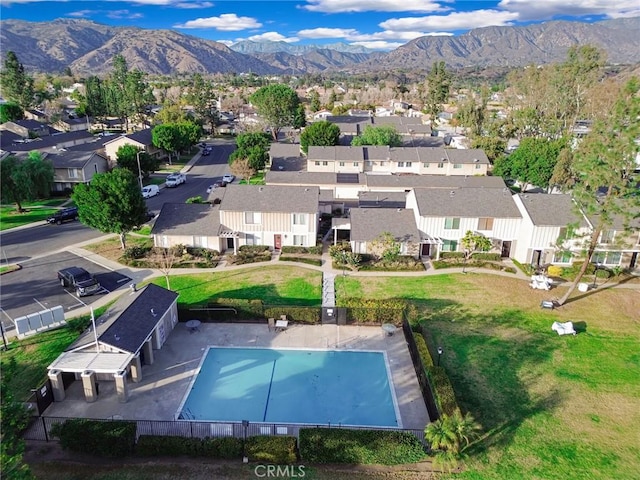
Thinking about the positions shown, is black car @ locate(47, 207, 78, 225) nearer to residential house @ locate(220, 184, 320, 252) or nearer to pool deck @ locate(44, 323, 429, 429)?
residential house @ locate(220, 184, 320, 252)

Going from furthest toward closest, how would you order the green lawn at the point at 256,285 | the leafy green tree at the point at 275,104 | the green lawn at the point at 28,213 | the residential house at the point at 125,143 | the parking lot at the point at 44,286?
the leafy green tree at the point at 275,104 → the residential house at the point at 125,143 → the green lawn at the point at 28,213 → the green lawn at the point at 256,285 → the parking lot at the point at 44,286

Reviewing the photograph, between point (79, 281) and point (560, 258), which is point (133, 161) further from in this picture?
point (560, 258)

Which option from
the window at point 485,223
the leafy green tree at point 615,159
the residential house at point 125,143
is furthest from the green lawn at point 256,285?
the residential house at point 125,143

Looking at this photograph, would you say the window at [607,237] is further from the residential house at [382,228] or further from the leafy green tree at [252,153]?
the leafy green tree at [252,153]

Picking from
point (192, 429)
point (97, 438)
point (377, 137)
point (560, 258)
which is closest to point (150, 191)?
point (377, 137)

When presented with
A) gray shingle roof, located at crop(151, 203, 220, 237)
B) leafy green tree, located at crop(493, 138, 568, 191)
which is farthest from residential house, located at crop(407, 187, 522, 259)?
leafy green tree, located at crop(493, 138, 568, 191)

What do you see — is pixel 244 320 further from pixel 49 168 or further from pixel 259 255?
pixel 49 168
